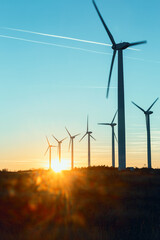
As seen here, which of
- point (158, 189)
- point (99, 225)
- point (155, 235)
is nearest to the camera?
point (155, 235)

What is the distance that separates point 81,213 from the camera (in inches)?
782

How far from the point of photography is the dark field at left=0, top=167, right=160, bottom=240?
14.8 m

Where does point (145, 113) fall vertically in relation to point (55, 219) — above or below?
above

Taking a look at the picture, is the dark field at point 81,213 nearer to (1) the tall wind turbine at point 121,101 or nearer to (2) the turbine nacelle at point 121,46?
(1) the tall wind turbine at point 121,101

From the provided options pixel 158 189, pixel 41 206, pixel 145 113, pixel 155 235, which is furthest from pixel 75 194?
pixel 145 113

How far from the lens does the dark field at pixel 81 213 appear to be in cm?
1479

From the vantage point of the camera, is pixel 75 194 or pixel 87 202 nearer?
pixel 87 202

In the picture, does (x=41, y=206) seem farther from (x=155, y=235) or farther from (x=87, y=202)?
(x=155, y=235)

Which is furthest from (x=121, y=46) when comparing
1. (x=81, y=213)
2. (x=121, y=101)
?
(x=81, y=213)

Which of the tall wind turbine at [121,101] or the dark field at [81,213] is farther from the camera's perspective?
the tall wind turbine at [121,101]

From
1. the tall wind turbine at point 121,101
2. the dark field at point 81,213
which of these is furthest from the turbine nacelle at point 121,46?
the dark field at point 81,213

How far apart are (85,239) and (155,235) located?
294 centimetres

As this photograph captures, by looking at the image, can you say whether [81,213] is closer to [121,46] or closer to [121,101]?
[121,101]

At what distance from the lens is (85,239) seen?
13.6 meters
